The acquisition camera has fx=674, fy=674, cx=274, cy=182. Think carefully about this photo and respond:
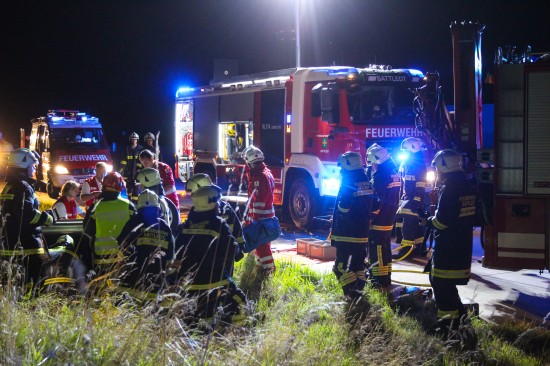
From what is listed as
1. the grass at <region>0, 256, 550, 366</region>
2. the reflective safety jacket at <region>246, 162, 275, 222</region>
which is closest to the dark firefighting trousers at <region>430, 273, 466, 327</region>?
the grass at <region>0, 256, 550, 366</region>

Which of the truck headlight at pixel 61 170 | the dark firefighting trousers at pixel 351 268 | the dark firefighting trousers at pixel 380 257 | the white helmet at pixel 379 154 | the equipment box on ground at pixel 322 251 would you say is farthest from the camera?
the truck headlight at pixel 61 170

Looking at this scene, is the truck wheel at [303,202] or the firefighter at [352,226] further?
the truck wheel at [303,202]

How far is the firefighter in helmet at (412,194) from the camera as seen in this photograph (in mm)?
A: 9625

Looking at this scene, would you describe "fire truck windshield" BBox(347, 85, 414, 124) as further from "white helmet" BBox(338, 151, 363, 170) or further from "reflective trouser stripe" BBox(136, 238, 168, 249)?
"reflective trouser stripe" BBox(136, 238, 168, 249)

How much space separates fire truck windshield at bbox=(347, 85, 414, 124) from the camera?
12.4 metres

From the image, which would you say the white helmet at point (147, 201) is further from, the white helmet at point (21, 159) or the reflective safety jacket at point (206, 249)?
the white helmet at point (21, 159)

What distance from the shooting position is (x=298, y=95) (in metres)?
13.4

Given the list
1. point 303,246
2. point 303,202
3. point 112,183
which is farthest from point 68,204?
point 303,202

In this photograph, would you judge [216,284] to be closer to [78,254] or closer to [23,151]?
[78,254]

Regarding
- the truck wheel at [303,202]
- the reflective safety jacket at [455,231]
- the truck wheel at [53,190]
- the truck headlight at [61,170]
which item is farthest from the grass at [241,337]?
the truck wheel at [53,190]

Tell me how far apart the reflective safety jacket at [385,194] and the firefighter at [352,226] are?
915 millimetres

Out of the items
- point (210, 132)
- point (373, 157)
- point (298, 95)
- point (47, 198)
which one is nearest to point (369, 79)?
point (298, 95)

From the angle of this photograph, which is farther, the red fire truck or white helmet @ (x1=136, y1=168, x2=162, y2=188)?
the red fire truck

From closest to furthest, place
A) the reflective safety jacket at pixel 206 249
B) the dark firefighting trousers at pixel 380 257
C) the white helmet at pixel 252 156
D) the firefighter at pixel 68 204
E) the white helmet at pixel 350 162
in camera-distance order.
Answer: the reflective safety jacket at pixel 206 249
the white helmet at pixel 350 162
the dark firefighting trousers at pixel 380 257
the white helmet at pixel 252 156
the firefighter at pixel 68 204
